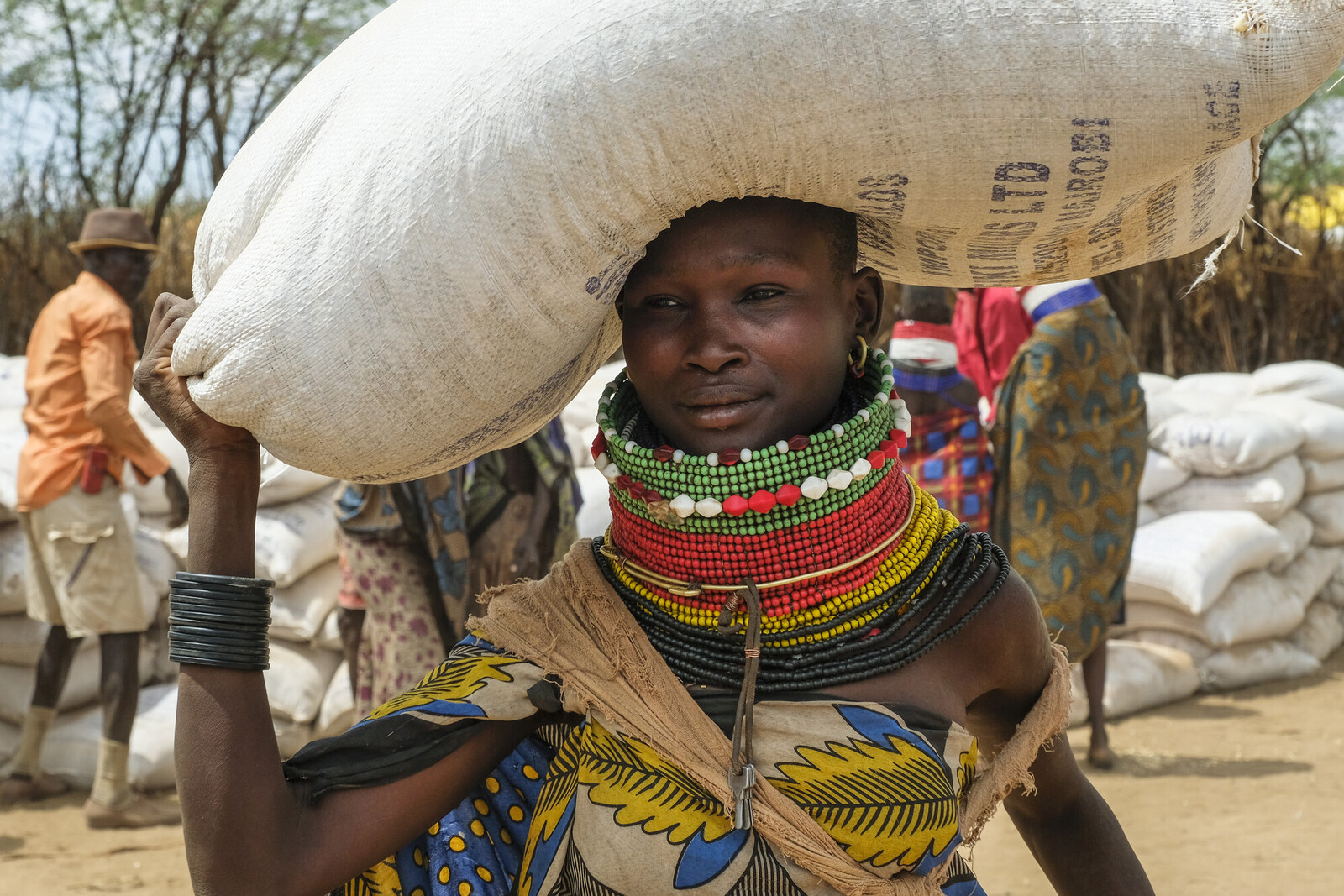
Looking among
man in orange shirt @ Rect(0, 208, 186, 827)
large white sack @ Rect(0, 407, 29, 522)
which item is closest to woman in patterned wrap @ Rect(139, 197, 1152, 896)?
man in orange shirt @ Rect(0, 208, 186, 827)

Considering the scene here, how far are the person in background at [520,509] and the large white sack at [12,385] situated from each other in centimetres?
283

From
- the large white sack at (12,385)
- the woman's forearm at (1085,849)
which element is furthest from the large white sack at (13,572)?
the woman's forearm at (1085,849)

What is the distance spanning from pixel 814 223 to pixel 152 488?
16.8 feet

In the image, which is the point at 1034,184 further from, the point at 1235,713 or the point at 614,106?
the point at 1235,713

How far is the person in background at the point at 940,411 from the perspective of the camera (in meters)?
4.55

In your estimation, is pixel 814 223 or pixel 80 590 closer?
pixel 814 223

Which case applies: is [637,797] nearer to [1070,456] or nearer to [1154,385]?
[1070,456]

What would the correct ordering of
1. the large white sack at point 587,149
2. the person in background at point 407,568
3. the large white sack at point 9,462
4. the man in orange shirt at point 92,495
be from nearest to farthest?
1. the large white sack at point 587,149
2. the person in background at point 407,568
3. the man in orange shirt at point 92,495
4. the large white sack at point 9,462

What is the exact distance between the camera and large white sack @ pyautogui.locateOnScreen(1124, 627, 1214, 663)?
21.4ft

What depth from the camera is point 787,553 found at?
51.4 inches

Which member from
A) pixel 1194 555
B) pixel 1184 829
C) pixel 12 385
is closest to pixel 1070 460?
pixel 1184 829

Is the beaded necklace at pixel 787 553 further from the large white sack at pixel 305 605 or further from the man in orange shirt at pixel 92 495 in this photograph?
the large white sack at pixel 305 605

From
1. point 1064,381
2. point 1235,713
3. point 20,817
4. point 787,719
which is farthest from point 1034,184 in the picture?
point 1235,713

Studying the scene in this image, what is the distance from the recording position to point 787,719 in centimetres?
128
